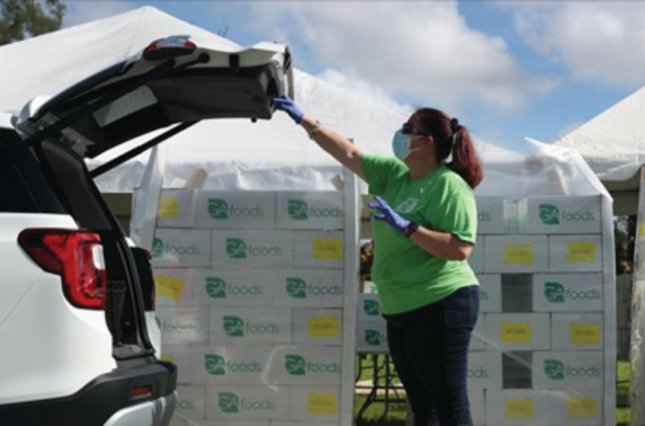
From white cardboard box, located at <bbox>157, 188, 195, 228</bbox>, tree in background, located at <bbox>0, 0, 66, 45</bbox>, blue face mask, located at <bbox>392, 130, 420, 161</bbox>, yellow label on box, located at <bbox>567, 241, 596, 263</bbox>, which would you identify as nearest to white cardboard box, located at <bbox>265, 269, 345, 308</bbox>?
white cardboard box, located at <bbox>157, 188, 195, 228</bbox>

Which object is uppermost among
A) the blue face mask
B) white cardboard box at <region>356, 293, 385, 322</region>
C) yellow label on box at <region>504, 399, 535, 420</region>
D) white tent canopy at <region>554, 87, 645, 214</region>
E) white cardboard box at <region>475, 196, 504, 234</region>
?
white tent canopy at <region>554, 87, 645, 214</region>

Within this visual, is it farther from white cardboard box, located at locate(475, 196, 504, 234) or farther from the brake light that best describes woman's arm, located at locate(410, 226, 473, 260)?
white cardboard box, located at locate(475, 196, 504, 234)

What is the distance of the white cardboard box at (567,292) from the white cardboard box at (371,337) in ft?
4.11

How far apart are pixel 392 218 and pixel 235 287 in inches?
93.0

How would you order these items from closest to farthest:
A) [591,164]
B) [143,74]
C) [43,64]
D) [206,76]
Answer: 1. [143,74]
2. [206,76]
3. [591,164]
4. [43,64]

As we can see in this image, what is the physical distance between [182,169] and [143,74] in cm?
288

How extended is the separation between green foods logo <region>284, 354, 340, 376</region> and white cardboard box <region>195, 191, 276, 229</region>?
3.00 ft

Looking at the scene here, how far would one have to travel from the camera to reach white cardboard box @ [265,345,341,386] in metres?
5.98

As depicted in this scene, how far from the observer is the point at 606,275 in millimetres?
6102

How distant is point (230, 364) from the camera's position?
602 centimetres

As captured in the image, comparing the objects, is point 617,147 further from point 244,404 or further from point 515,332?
point 244,404

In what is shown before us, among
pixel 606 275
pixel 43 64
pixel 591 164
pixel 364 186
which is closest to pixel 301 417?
pixel 364 186

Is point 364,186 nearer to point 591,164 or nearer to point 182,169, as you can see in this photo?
point 182,169

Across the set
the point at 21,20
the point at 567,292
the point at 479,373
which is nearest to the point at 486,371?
the point at 479,373
